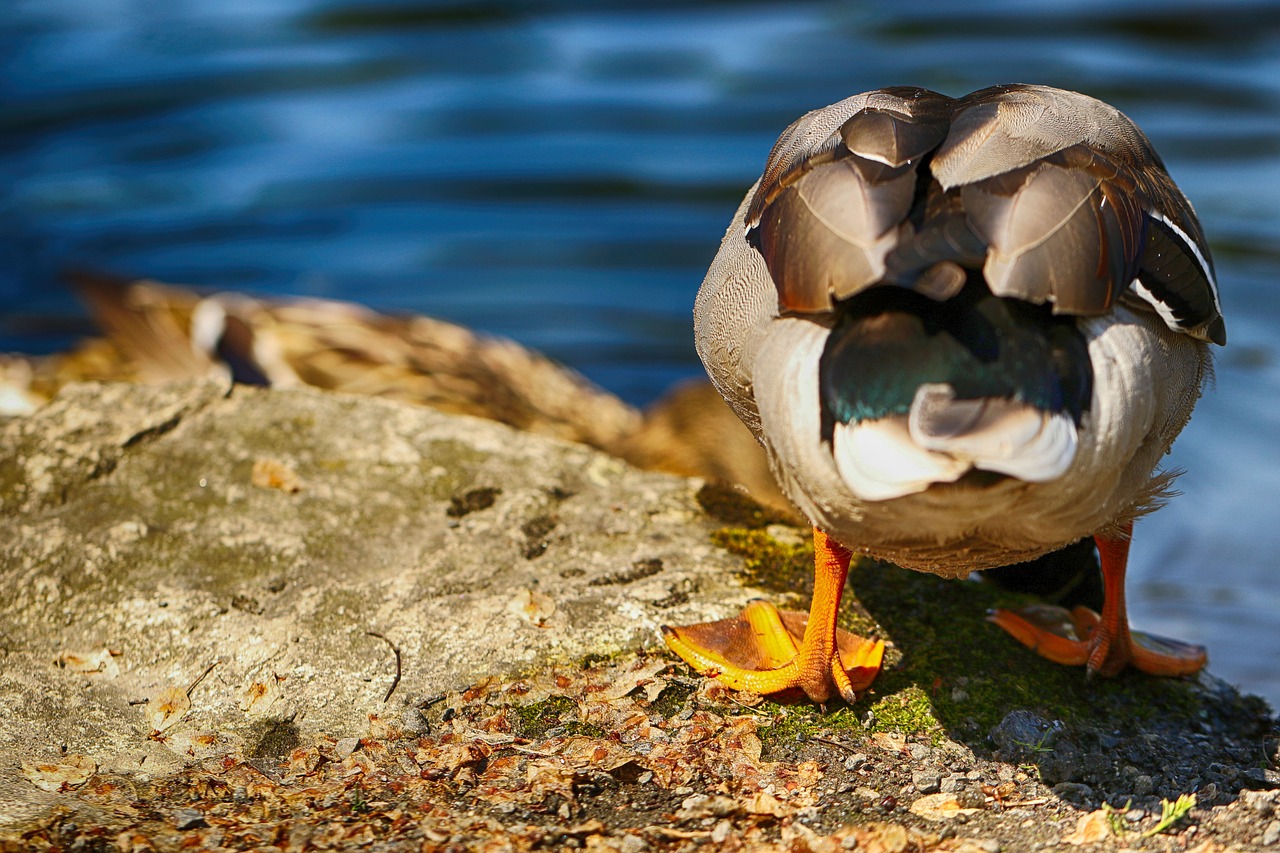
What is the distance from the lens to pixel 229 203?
10.2m

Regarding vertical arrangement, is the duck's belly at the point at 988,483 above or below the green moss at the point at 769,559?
above

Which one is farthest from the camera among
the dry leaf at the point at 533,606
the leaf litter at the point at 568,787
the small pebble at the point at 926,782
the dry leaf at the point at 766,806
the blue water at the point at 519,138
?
the blue water at the point at 519,138

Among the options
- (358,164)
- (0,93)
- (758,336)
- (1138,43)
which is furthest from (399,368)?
(1138,43)

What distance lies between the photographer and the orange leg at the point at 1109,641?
3316mm

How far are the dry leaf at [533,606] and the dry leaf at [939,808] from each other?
104 cm

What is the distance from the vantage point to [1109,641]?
131 inches

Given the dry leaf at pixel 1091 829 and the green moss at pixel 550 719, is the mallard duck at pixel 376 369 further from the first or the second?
the dry leaf at pixel 1091 829

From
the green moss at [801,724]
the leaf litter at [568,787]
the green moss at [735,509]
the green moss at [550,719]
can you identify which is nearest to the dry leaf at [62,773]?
the leaf litter at [568,787]

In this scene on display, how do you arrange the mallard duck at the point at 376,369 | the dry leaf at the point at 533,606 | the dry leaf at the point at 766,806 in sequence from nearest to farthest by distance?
the dry leaf at the point at 766,806, the dry leaf at the point at 533,606, the mallard duck at the point at 376,369

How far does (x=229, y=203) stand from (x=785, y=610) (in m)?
8.11

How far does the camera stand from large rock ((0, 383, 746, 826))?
2.97 metres

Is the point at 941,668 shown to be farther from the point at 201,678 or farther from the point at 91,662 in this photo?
the point at 91,662

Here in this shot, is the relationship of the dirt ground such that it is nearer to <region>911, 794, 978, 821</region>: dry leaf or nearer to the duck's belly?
<region>911, 794, 978, 821</region>: dry leaf

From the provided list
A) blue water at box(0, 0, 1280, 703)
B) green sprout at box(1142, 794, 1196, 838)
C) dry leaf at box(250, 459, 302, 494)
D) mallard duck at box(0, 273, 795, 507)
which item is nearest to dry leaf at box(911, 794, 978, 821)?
green sprout at box(1142, 794, 1196, 838)
